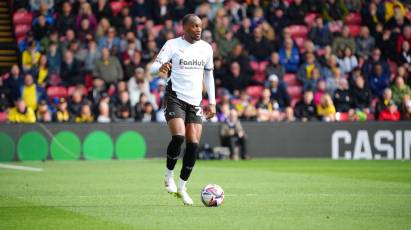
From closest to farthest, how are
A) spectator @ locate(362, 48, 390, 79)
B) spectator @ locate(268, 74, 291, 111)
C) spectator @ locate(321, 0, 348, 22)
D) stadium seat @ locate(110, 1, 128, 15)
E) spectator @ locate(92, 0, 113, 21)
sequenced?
A: 1. spectator @ locate(268, 74, 291, 111)
2. spectator @ locate(362, 48, 390, 79)
3. spectator @ locate(92, 0, 113, 21)
4. stadium seat @ locate(110, 1, 128, 15)
5. spectator @ locate(321, 0, 348, 22)

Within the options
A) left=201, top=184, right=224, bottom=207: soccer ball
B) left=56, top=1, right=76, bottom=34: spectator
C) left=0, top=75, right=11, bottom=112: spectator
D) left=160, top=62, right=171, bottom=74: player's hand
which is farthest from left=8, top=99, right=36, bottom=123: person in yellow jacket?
left=201, top=184, right=224, bottom=207: soccer ball

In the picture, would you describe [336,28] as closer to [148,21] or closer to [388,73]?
[388,73]

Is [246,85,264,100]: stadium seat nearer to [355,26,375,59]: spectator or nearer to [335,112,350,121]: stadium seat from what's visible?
[335,112,350,121]: stadium seat

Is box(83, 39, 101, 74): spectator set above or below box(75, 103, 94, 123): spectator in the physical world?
above

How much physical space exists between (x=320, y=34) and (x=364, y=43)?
1.44 metres

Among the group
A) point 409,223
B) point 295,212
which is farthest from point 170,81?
point 409,223

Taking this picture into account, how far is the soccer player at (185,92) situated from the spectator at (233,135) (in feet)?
41.5

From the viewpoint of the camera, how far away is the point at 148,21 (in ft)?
92.0

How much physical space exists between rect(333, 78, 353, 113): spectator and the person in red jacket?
1078 millimetres

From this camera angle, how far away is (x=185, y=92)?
12352mm

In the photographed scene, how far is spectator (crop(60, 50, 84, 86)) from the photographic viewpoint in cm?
2688

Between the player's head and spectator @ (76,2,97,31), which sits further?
spectator @ (76,2,97,31)

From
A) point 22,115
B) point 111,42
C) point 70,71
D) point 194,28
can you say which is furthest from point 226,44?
point 194,28

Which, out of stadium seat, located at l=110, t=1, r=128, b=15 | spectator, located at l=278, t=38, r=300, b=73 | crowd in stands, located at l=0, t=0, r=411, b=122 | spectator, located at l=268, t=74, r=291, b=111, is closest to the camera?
Answer: crowd in stands, located at l=0, t=0, r=411, b=122
